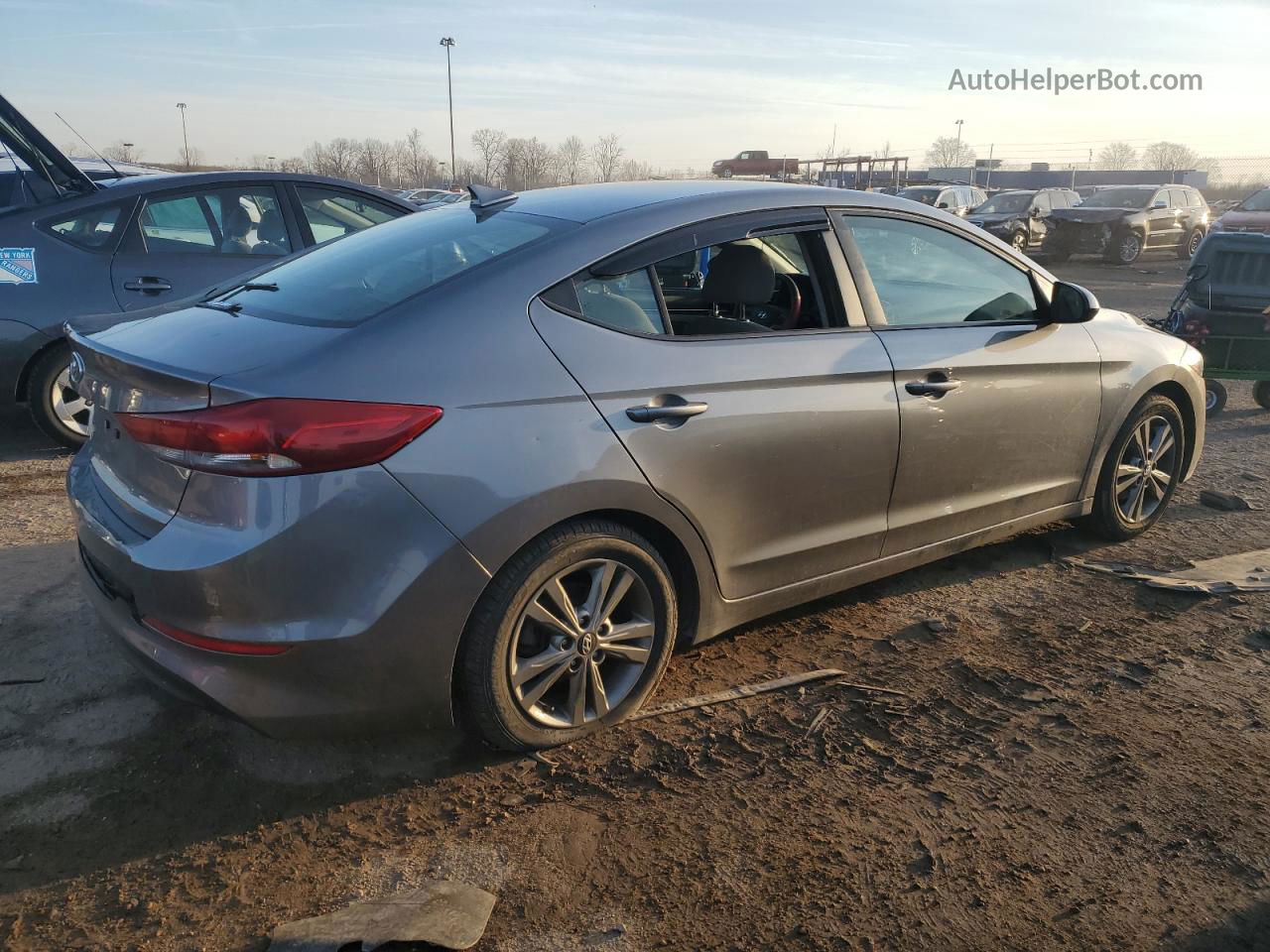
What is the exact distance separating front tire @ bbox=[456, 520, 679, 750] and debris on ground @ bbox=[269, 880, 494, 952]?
1.80ft

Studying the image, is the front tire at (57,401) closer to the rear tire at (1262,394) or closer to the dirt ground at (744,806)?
the dirt ground at (744,806)

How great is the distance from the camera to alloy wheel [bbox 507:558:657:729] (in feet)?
9.27

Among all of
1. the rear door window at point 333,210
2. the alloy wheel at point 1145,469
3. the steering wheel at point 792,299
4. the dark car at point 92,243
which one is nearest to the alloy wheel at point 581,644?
the steering wheel at point 792,299

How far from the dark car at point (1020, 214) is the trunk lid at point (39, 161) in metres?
19.0

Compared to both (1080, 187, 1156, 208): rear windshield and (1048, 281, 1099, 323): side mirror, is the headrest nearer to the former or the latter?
(1048, 281, 1099, 323): side mirror

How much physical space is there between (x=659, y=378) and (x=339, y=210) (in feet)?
14.8

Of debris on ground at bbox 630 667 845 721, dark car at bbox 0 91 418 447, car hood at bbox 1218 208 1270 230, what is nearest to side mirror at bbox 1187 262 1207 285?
debris on ground at bbox 630 667 845 721

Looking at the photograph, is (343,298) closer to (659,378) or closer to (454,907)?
(659,378)

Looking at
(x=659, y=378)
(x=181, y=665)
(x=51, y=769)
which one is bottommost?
(x=51, y=769)

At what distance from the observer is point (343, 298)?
290cm

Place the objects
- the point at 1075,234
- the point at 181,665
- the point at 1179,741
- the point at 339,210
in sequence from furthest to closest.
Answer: the point at 1075,234, the point at 339,210, the point at 1179,741, the point at 181,665

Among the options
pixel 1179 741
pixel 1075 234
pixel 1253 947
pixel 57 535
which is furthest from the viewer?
pixel 1075 234

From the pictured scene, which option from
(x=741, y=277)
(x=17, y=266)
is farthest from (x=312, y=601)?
(x=17, y=266)

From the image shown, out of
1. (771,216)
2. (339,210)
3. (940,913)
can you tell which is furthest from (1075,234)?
(940,913)
